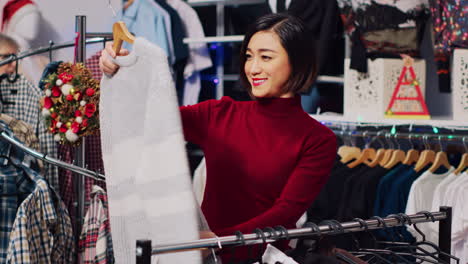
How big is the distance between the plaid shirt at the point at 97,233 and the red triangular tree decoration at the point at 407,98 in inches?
60.4

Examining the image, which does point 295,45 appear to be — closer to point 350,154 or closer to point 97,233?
point 97,233

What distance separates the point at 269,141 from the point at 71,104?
40.0 inches

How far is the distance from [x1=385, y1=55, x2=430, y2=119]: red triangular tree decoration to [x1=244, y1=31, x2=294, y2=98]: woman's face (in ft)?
5.23

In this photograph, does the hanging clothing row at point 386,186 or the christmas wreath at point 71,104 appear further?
the hanging clothing row at point 386,186

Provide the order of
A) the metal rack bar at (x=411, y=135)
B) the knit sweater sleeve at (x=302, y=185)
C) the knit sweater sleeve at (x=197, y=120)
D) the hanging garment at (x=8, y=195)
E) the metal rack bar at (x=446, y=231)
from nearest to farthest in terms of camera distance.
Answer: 1. the knit sweater sleeve at (x=302, y=185)
2. the metal rack bar at (x=446, y=231)
3. the knit sweater sleeve at (x=197, y=120)
4. the hanging garment at (x=8, y=195)
5. the metal rack bar at (x=411, y=135)

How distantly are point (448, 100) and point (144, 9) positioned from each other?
2.00 metres

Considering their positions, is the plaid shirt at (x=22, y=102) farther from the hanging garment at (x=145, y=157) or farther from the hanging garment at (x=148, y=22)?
the hanging garment at (x=145, y=157)

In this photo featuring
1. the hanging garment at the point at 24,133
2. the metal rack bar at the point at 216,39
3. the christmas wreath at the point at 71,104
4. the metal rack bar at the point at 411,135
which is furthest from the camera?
the metal rack bar at the point at 216,39

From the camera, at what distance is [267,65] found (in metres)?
1.84

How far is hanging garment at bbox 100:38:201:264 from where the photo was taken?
1.49 metres

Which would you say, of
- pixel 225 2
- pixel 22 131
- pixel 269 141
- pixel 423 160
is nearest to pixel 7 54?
pixel 22 131

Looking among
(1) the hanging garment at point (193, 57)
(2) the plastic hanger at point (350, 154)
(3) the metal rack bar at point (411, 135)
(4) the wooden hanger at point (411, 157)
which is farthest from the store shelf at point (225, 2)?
(4) the wooden hanger at point (411, 157)

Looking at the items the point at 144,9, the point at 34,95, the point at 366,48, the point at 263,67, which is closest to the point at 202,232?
the point at 263,67

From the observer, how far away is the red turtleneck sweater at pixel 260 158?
5.97ft
